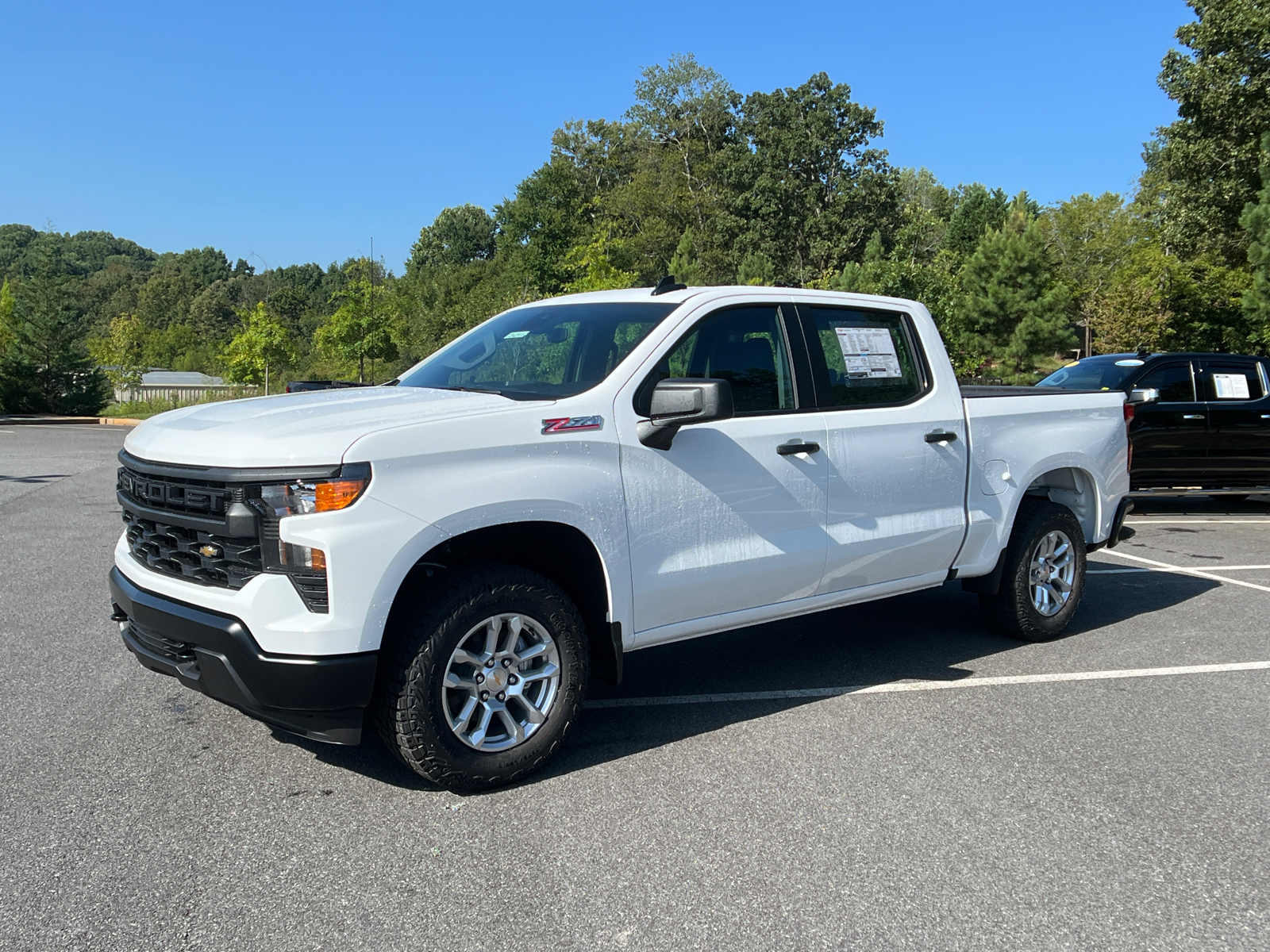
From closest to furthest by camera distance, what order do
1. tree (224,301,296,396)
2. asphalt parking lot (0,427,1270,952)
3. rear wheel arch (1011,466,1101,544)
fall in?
asphalt parking lot (0,427,1270,952) → rear wheel arch (1011,466,1101,544) → tree (224,301,296,396)

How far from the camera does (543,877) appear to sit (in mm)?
3273

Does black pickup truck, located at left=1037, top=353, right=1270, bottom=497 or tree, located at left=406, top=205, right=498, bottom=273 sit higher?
tree, located at left=406, top=205, right=498, bottom=273

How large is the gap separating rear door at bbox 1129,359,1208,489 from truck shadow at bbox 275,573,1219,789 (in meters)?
4.27

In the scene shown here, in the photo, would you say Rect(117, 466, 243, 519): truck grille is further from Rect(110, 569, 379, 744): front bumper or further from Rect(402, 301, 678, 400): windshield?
Rect(402, 301, 678, 400): windshield

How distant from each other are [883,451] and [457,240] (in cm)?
10636

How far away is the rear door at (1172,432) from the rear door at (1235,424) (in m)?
0.14

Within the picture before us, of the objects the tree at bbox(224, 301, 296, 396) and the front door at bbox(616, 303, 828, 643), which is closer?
the front door at bbox(616, 303, 828, 643)

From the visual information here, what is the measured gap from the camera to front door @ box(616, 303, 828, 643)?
4289 mm

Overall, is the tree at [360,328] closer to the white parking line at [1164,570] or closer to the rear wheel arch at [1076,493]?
the white parking line at [1164,570]

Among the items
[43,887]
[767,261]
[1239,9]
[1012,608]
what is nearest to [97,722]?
[43,887]

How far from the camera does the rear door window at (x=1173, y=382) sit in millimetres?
11961

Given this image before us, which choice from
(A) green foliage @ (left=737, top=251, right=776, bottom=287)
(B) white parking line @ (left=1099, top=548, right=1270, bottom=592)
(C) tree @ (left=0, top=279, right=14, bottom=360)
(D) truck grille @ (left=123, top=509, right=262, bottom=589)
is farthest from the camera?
(A) green foliage @ (left=737, top=251, right=776, bottom=287)

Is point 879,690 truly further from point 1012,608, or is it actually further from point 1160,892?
point 1160,892

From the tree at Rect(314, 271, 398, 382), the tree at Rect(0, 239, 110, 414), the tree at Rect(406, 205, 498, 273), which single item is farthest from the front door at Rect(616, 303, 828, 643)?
the tree at Rect(406, 205, 498, 273)
